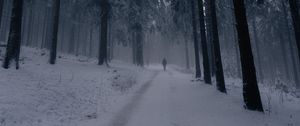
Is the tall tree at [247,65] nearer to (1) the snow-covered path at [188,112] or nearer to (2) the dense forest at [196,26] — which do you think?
(2) the dense forest at [196,26]

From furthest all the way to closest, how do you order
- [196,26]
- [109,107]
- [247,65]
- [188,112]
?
[196,26]
[109,107]
[188,112]
[247,65]

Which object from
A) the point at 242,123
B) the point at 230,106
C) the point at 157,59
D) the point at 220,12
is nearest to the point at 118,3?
the point at 220,12

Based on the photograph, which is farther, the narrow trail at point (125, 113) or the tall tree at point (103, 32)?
the tall tree at point (103, 32)

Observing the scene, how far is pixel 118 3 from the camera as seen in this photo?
863 inches

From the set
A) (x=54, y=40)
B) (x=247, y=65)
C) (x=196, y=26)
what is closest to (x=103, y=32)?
(x=54, y=40)

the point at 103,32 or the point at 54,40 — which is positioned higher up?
the point at 103,32

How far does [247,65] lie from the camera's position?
8766mm

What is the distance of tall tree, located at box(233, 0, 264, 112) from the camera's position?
8742 millimetres

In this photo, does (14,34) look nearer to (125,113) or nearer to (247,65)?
(125,113)

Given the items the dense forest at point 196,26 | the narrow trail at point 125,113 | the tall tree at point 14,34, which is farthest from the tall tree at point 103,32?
the narrow trail at point 125,113

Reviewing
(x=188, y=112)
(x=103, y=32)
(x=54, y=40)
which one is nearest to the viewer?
(x=188, y=112)

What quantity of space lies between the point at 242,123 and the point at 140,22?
18.3 meters

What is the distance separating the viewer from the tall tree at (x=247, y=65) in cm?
874

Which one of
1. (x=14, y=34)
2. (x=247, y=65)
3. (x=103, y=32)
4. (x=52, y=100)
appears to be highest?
(x=103, y=32)
